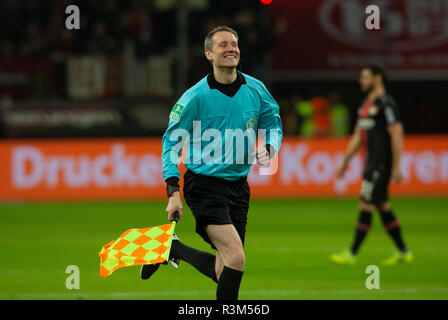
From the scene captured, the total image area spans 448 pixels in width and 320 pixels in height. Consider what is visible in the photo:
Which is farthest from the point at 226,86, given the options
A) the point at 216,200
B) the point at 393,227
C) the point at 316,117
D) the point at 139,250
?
the point at 316,117

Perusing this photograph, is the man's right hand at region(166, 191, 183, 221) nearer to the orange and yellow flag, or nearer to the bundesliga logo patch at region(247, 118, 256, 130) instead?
the orange and yellow flag

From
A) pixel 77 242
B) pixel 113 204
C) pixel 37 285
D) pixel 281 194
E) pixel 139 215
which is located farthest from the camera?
pixel 281 194

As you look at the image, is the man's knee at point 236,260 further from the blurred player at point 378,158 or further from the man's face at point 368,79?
the man's face at point 368,79

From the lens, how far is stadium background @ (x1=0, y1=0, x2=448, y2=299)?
40.0 ft

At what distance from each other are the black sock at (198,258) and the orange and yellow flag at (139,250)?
22.1 inches

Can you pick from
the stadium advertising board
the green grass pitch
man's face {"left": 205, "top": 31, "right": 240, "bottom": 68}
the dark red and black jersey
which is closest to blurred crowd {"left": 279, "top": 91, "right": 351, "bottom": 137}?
the stadium advertising board

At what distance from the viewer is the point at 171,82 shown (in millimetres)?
21422

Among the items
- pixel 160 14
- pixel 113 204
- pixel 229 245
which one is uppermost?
pixel 160 14

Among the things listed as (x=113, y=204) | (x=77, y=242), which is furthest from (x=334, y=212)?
(x=77, y=242)

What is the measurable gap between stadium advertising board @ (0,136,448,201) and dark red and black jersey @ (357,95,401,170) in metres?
6.83

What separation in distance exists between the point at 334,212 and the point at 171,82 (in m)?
6.47

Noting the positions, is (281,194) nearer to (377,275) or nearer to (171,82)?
(171,82)

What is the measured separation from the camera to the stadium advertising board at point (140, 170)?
17922 millimetres

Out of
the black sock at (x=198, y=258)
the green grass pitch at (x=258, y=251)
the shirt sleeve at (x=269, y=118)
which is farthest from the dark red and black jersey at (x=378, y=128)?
the shirt sleeve at (x=269, y=118)
